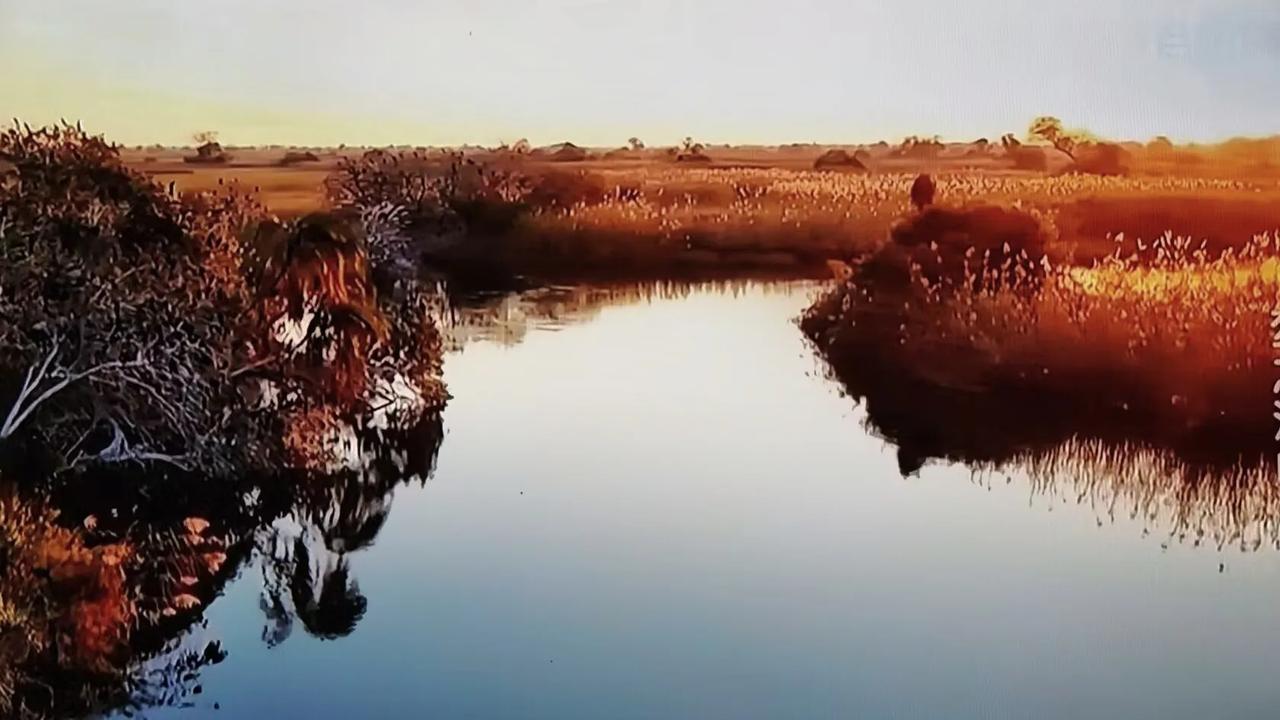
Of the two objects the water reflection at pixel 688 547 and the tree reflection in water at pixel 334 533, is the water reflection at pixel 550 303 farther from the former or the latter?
the tree reflection in water at pixel 334 533

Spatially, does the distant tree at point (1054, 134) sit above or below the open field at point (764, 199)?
above

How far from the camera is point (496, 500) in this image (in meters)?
2.03

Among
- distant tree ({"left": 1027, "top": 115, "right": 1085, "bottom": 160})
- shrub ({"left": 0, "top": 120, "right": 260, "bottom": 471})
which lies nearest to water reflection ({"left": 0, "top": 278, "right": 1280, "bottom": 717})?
shrub ({"left": 0, "top": 120, "right": 260, "bottom": 471})

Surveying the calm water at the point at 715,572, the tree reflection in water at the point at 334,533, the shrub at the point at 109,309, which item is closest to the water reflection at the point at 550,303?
the calm water at the point at 715,572

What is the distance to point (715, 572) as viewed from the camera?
2.03 metres

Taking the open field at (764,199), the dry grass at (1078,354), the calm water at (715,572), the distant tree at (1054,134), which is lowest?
the calm water at (715,572)

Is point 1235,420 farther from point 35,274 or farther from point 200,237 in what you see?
point 35,274

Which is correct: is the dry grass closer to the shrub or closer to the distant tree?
the distant tree

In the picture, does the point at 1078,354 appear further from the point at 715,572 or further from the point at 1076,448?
the point at 715,572

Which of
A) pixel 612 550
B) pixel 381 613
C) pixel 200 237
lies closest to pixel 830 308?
pixel 612 550

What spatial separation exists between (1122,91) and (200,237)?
1.44 m

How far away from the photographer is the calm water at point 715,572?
201 cm

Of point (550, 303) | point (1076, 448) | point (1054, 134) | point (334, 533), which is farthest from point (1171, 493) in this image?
point (334, 533)

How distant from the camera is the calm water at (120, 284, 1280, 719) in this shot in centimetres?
201
